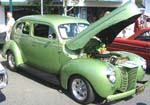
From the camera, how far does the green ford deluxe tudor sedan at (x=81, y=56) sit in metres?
6.29

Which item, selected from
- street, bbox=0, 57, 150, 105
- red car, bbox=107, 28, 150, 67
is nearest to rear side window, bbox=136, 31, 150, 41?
red car, bbox=107, 28, 150, 67

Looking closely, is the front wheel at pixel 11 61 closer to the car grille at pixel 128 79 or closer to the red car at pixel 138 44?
the red car at pixel 138 44

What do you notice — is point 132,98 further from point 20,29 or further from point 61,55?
point 20,29

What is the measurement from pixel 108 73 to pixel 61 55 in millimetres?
1488

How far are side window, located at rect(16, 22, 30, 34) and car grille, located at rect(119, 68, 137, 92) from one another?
10.5ft

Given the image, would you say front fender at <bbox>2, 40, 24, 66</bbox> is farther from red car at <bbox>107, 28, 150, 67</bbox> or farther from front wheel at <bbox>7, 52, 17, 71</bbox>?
red car at <bbox>107, 28, 150, 67</bbox>

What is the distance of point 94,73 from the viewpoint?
246 inches

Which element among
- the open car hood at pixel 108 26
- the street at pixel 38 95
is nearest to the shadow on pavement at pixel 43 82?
the street at pixel 38 95

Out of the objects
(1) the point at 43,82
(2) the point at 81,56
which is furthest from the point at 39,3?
(2) the point at 81,56

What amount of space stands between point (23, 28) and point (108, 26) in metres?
3.14

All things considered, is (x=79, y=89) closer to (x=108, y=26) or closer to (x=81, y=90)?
(x=81, y=90)

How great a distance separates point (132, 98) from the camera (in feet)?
23.0

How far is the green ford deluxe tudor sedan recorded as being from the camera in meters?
6.29

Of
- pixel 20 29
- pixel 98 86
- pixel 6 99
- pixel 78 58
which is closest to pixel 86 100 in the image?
pixel 98 86
